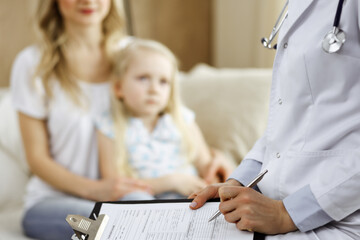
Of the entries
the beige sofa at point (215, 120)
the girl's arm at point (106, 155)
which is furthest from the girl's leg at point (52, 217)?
the beige sofa at point (215, 120)

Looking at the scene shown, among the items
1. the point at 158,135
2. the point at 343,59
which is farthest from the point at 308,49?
the point at 158,135

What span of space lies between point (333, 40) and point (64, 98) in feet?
3.60

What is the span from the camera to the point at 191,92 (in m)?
1.98

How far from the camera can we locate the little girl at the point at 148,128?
160 centimetres

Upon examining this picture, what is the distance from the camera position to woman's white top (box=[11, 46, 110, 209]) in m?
1.65

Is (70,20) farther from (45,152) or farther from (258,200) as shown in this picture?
(258,200)

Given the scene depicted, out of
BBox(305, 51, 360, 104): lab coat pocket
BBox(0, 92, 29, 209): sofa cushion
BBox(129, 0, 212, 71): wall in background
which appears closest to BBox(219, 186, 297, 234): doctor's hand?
BBox(305, 51, 360, 104): lab coat pocket

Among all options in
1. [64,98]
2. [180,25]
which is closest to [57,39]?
[64,98]

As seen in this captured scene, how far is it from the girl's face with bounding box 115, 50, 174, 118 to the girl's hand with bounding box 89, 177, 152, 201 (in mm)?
262

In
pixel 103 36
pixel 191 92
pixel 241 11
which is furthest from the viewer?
pixel 241 11

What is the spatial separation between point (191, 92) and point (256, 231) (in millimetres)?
1208

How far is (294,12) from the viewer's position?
843mm

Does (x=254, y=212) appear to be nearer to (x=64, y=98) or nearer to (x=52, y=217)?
(x=52, y=217)

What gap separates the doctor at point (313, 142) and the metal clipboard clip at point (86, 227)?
0.67 ft
